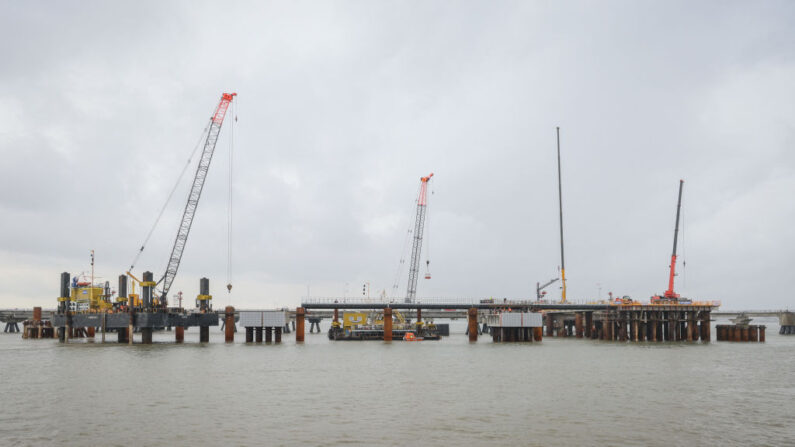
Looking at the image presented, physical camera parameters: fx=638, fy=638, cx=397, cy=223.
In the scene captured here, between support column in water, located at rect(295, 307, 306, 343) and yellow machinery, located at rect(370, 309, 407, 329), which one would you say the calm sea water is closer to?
support column in water, located at rect(295, 307, 306, 343)

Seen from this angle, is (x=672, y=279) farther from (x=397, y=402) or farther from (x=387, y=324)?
(x=397, y=402)

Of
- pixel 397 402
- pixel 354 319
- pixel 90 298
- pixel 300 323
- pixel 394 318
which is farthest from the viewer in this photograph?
pixel 394 318

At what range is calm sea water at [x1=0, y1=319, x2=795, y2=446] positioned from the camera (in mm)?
33562

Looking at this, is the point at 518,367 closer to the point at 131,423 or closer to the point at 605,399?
the point at 605,399

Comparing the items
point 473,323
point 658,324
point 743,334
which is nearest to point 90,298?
point 473,323

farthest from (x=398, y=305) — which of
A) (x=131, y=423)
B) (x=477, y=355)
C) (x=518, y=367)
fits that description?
(x=131, y=423)

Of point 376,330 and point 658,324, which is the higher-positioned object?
point 658,324

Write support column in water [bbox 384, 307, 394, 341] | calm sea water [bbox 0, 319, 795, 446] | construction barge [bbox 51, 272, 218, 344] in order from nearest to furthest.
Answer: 1. calm sea water [bbox 0, 319, 795, 446]
2. construction barge [bbox 51, 272, 218, 344]
3. support column in water [bbox 384, 307, 394, 341]

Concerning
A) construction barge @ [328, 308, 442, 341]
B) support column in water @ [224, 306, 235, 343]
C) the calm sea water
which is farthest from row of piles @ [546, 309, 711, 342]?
support column in water @ [224, 306, 235, 343]

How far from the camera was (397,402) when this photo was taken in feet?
149

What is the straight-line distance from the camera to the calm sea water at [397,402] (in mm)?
33562

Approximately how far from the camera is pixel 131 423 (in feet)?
120

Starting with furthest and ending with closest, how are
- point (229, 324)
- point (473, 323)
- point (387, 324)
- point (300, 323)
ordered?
1. point (473, 323)
2. point (387, 324)
3. point (300, 323)
4. point (229, 324)

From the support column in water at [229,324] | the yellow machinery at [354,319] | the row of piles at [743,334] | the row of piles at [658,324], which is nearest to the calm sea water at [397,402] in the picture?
the support column in water at [229,324]
